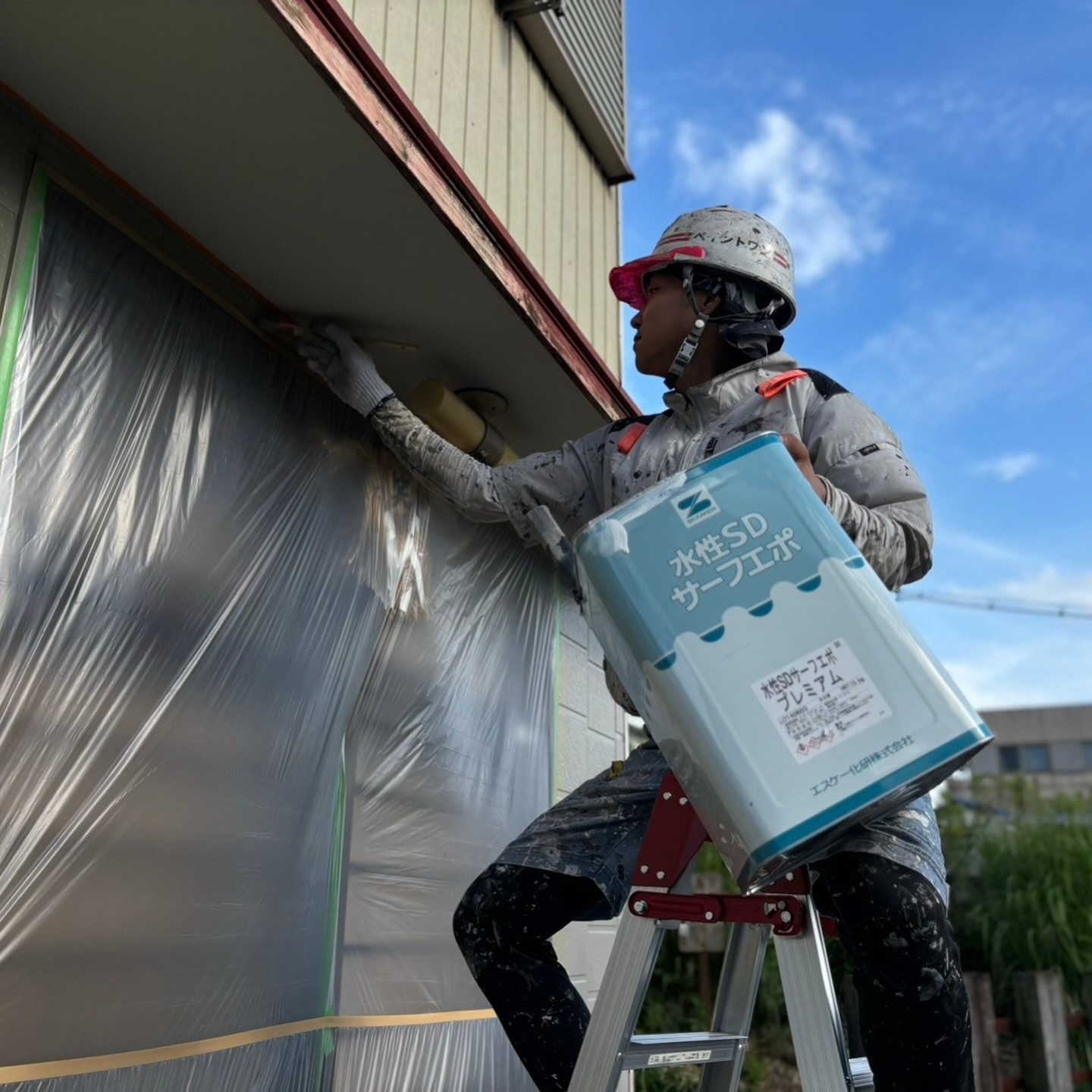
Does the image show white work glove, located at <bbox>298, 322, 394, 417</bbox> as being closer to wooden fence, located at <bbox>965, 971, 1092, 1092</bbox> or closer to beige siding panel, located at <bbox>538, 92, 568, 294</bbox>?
beige siding panel, located at <bbox>538, 92, 568, 294</bbox>

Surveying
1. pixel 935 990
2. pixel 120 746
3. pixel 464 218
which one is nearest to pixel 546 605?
pixel 464 218

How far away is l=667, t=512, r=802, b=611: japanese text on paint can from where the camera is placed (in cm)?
152

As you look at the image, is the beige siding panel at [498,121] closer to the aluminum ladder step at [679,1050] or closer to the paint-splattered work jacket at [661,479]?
the paint-splattered work jacket at [661,479]

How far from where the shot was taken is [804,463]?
1737 millimetres

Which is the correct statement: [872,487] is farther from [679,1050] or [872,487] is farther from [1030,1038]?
[1030,1038]

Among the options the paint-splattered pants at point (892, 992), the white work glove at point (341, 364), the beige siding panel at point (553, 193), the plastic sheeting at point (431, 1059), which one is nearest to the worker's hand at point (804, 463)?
the paint-splattered pants at point (892, 992)

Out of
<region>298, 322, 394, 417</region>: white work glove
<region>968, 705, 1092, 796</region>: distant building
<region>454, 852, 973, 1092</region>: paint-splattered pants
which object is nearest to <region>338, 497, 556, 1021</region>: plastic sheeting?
<region>298, 322, 394, 417</region>: white work glove

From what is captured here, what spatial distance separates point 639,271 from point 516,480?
54 centimetres

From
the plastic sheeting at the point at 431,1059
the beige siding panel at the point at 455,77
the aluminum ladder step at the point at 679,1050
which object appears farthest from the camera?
the beige siding panel at the point at 455,77

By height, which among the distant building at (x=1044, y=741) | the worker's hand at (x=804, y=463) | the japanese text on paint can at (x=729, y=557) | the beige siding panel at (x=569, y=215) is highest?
the distant building at (x=1044, y=741)

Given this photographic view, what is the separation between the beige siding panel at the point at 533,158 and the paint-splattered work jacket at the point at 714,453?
143 centimetres

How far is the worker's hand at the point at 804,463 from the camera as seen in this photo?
1.72 metres

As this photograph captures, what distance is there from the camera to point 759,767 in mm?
1404

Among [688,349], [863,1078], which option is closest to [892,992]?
[863,1078]
